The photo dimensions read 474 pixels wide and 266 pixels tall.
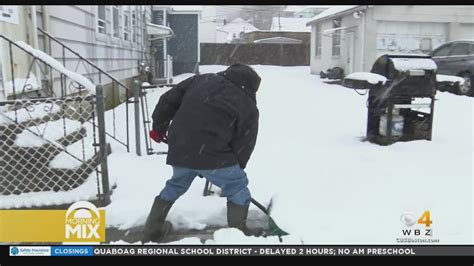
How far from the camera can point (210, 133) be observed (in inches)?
101

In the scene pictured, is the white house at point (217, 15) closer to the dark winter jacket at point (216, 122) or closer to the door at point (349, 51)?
the dark winter jacket at point (216, 122)

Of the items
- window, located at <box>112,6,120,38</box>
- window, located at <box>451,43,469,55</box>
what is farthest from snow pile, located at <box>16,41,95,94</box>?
window, located at <box>451,43,469,55</box>

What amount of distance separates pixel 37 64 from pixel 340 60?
1067 centimetres

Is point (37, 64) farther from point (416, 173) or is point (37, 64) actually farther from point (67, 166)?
point (416, 173)

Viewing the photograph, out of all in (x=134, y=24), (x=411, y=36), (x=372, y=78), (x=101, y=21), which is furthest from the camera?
(x=134, y=24)

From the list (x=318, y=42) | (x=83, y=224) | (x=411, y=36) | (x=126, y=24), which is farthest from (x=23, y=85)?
(x=318, y=42)

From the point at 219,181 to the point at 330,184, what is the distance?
108 centimetres

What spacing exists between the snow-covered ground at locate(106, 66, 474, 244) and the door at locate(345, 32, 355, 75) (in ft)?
23.4

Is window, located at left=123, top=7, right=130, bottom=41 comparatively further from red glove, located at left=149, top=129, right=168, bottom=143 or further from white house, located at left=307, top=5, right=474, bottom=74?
red glove, located at left=149, top=129, right=168, bottom=143

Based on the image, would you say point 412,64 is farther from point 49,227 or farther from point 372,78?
point 49,227

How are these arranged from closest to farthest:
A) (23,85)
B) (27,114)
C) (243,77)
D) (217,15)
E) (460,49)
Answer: (243,77), (27,114), (23,85), (217,15), (460,49)

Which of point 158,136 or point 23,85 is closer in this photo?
point 158,136

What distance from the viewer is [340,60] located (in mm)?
13492

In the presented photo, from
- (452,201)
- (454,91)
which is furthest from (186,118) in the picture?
(454,91)
